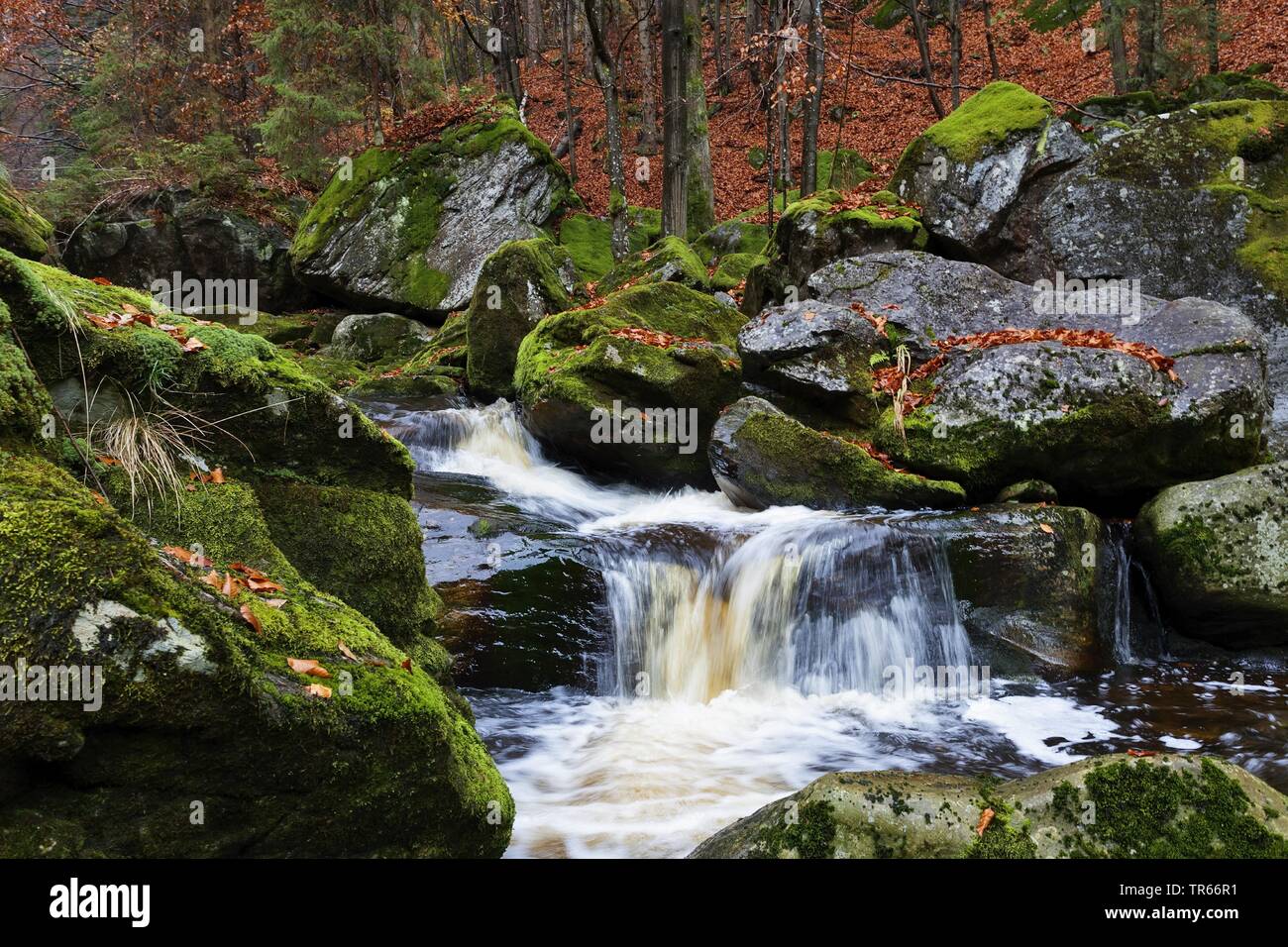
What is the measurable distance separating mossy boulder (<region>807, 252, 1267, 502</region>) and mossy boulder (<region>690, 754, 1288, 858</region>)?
5115 millimetres

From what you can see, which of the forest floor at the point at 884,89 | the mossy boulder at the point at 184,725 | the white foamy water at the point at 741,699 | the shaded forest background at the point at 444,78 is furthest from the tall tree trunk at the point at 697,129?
the mossy boulder at the point at 184,725

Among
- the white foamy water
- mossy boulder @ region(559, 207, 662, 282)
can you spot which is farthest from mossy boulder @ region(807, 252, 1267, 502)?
mossy boulder @ region(559, 207, 662, 282)

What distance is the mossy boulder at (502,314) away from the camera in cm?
1234

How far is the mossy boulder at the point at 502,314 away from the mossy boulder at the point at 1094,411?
19.3ft

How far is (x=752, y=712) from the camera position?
6.25 meters

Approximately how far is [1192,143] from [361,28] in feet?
50.9

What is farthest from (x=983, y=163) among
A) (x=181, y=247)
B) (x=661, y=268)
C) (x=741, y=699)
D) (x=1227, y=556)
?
(x=181, y=247)

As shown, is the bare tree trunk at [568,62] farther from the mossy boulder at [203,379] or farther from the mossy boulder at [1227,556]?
the mossy boulder at [203,379]

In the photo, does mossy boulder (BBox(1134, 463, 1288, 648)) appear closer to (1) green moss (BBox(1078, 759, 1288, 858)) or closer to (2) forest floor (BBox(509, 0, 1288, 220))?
(1) green moss (BBox(1078, 759, 1288, 858))

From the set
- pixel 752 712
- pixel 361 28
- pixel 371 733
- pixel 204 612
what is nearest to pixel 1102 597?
pixel 752 712

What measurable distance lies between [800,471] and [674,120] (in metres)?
9.37

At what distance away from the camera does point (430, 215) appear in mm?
17250

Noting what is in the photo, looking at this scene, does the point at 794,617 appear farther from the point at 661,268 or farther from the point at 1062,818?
the point at 661,268
